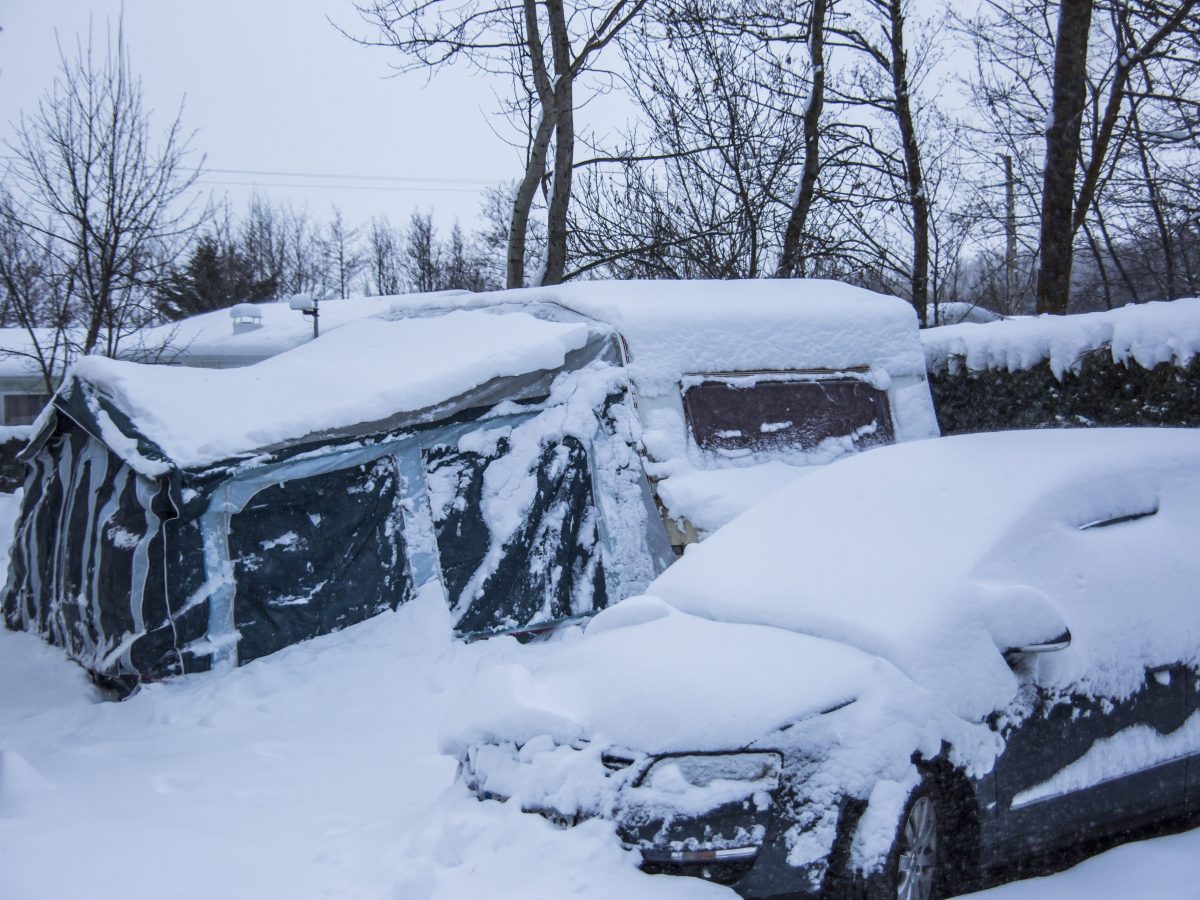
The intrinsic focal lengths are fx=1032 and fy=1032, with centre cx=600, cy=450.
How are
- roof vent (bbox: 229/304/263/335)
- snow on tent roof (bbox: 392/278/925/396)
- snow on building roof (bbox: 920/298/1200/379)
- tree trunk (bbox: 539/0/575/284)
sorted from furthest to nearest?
roof vent (bbox: 229/304/263/335), tree trunk (bbox: 539/0/575/284), snow on building roof (bbox: 920/298/1200/379), snow on tent roof (bbox: 392/278/925/396)

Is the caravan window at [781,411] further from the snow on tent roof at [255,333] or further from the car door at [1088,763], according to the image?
the snow on tent roof at [255,333]

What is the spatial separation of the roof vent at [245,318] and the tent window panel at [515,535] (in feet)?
79.3

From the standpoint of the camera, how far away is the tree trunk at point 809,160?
571 inches

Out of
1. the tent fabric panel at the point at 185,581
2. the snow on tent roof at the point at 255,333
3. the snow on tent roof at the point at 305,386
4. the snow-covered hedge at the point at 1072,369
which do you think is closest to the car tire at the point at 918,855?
the snow on tent roof at the point at 305,386

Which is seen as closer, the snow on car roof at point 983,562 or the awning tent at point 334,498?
the snow on car roof at point 983,562

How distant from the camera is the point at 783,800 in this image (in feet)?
10.3

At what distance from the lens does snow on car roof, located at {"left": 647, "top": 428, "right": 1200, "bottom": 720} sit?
3473 mm

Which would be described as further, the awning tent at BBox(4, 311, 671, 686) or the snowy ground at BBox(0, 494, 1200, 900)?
the awning tent at BBox(4, 311, 671, 686)

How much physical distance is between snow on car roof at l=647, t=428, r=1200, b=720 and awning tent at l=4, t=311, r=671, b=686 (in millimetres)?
2739

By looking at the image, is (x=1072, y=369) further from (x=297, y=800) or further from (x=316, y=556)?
(x=297, y=800)

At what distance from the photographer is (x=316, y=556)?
22.0ft

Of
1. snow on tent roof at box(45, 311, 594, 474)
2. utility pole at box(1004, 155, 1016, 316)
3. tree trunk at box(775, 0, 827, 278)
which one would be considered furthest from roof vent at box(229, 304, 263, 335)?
snow on tent roof at box(45, 311, 594, 474)

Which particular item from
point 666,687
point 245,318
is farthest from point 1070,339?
point 245,318

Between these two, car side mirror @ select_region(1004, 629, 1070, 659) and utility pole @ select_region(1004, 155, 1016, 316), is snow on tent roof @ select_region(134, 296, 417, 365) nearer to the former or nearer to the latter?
utility pole @ select_region(1004, 155, 1016, 316)
